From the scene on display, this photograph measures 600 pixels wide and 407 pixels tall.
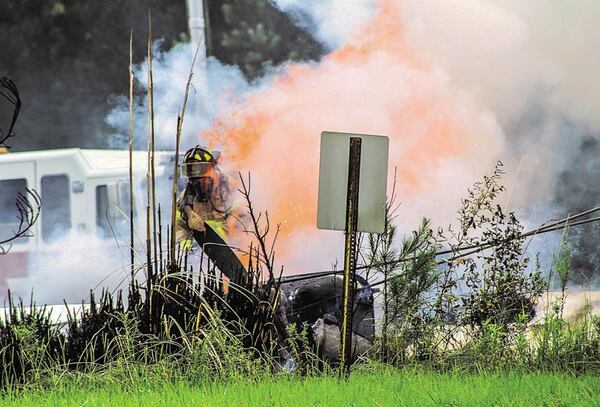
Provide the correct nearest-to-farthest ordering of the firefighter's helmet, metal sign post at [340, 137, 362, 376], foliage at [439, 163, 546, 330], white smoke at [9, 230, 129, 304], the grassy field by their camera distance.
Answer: the grassy field < metal sign post at [340, 137, 362, 376] < foliage at [439, 163, 546, 330] < white smoke at [9, 230, 129, 304] < the firefighter's helmet

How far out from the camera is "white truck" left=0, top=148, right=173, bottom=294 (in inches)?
377

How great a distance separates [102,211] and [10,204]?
2.61 feet

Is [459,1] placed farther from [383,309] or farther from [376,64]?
[383,309]

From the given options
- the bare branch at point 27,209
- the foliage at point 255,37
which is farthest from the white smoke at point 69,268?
the foliage at point 255,37

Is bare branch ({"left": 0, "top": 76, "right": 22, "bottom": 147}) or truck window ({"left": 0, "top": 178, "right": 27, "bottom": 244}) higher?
bare branch ({"left": 0, "top": 76, "right": 22, "bottom": 147})

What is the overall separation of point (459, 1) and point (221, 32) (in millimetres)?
2029

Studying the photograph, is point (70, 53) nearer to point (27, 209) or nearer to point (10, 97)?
point (10, 97)

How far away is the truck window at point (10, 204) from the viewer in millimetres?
9680

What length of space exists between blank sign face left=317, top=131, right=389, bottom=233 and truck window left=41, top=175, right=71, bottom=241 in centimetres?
285

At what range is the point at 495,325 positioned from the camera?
28.7 ft

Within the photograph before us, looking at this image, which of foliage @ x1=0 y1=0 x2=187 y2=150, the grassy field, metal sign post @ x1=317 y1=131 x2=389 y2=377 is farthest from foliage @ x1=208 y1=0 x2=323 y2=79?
the grassy field

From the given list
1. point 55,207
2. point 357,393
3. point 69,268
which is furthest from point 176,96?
point 357,393

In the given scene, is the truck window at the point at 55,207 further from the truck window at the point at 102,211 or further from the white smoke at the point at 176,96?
the white smoke at the point at 176,96

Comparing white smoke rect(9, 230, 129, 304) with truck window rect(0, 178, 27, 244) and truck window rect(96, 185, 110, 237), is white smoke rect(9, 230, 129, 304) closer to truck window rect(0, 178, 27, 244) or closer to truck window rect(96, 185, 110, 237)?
truck window rect(96, 185, 110, 237)
